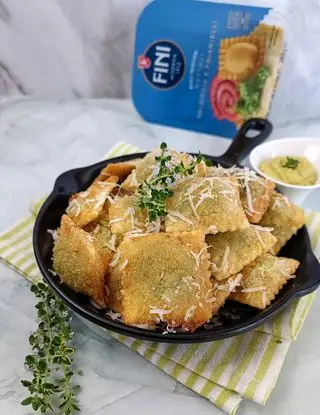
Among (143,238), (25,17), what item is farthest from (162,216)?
(25,17)

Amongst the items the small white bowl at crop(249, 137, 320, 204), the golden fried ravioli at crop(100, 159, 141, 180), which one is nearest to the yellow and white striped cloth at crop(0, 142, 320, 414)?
the golden fried ravioli at crop(100, 159, 141, 180)

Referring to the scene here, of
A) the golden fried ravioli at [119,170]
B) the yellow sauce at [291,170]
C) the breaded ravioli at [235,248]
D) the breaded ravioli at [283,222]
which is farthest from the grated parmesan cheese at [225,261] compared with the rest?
the yellow sauce at [291,170]

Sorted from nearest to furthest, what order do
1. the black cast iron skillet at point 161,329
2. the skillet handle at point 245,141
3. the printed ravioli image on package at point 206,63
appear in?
the black cast iron skillet at point 161,329 < the skillet handle at point 245,141 < the printed ravioli image on package at point 206,63

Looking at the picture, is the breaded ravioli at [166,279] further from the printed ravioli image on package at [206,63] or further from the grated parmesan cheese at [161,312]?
the printed ravioli image on package at [206,63]

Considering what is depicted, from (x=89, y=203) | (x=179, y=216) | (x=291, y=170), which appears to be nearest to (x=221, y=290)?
(x=179, y=216)

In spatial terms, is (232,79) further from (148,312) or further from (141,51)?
(148,312)

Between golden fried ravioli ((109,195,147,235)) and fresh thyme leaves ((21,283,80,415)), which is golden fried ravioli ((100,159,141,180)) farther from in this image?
fresh thyme leaves ((21,283,80,415))
